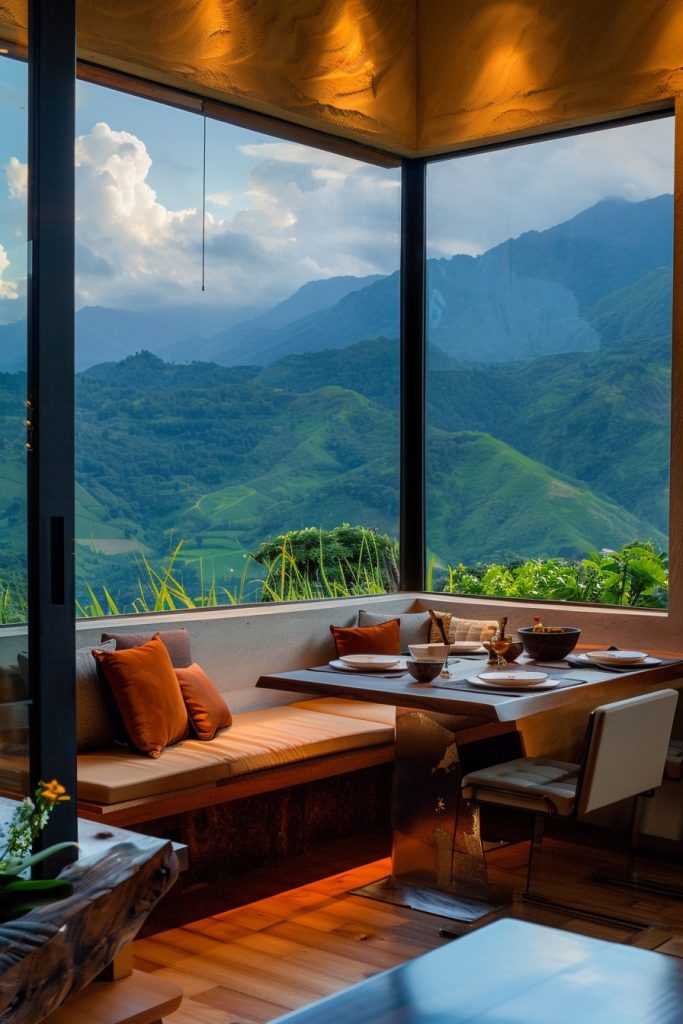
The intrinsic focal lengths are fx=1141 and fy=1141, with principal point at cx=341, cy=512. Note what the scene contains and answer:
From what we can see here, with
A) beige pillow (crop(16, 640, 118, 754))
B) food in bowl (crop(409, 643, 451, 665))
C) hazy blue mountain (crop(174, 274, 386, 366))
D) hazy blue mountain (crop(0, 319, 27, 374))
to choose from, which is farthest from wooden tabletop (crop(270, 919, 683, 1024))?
hazy blue mountain (crop(174, 274, 386, 366))

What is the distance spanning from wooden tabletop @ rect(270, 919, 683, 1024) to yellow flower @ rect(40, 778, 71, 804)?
122 centimetres

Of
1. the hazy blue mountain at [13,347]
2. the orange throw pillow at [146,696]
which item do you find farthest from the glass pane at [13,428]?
the orange throw pillow at [146,696]

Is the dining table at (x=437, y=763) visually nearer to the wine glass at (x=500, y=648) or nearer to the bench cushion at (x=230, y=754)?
the wine glass at (x=500, y=648)

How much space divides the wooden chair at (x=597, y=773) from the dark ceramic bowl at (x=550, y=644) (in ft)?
1.57

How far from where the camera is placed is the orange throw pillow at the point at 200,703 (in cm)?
427

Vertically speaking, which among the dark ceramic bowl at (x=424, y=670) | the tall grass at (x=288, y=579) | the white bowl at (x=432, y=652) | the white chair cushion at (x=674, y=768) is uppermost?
the tall grass at (x=288, y=579)

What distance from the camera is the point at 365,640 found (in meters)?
5.25

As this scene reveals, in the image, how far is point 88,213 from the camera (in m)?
6.12

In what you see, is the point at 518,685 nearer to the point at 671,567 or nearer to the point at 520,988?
the point at 671,567

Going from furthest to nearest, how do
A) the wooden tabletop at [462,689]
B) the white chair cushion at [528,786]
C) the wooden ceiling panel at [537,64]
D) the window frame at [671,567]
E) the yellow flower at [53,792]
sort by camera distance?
the wooden ceiling panel at [537,64] → the window frame at [671,567] → the white chair cushion at [528,786] → the wooden tabletop at [462,689] → the yellow flower at [53,792]

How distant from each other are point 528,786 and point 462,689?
0.40 meters

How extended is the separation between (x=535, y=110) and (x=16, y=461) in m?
3.92

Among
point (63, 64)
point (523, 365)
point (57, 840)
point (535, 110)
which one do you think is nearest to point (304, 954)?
point (57, 840)

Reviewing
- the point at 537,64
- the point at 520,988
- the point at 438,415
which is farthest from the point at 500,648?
the point at 520,988
